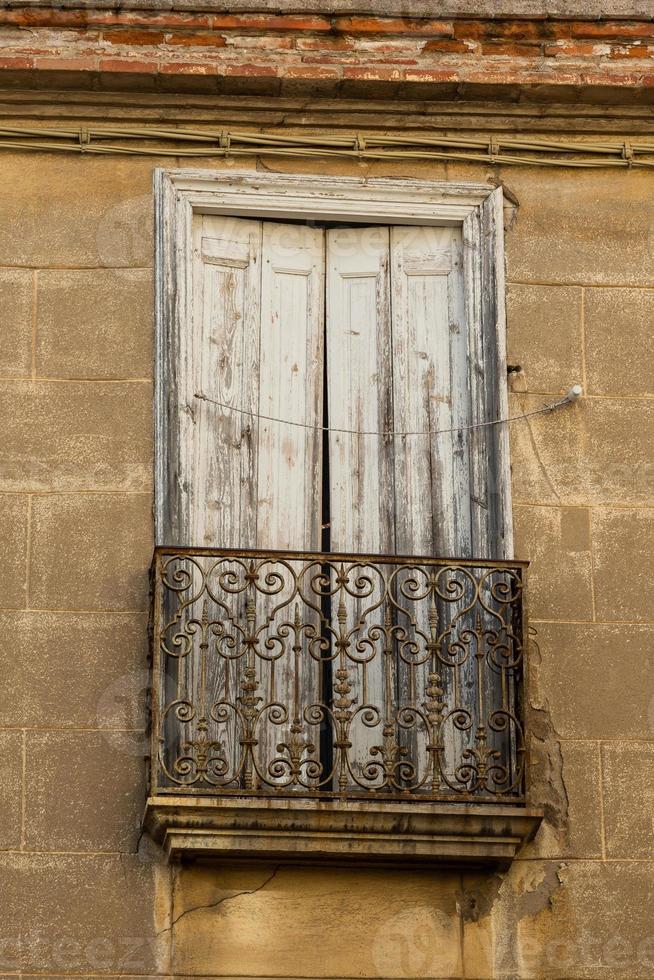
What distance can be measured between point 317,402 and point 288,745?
196 centimetres

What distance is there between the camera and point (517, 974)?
929 cm

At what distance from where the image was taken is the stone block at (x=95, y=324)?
33.5ft

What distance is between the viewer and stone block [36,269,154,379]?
1021cm

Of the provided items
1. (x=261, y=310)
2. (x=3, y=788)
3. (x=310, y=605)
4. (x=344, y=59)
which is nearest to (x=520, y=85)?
(x=344, y=59)

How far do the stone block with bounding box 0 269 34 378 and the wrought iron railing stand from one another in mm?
1342

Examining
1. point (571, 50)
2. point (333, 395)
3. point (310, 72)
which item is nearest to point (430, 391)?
point (333, 395)

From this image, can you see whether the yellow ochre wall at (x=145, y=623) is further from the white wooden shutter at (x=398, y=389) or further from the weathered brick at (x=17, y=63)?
the weathered brick at (x=17, y=63)

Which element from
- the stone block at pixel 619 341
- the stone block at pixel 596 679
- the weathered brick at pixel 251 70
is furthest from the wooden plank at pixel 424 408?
the weathered brick at pixel 251 70

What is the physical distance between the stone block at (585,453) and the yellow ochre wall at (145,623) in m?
0.01

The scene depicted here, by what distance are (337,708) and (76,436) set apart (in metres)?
1.91

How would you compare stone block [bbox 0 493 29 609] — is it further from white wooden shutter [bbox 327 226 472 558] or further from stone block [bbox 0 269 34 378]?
white wooden shutter [bbox 327 226 472 558]

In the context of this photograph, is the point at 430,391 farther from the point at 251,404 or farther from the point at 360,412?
the point at 251,404

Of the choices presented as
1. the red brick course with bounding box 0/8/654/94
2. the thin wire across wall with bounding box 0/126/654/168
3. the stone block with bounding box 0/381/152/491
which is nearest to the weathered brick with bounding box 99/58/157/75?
the red brick course with bounding box 0/8/654/94

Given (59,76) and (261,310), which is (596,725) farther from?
(59,76)
